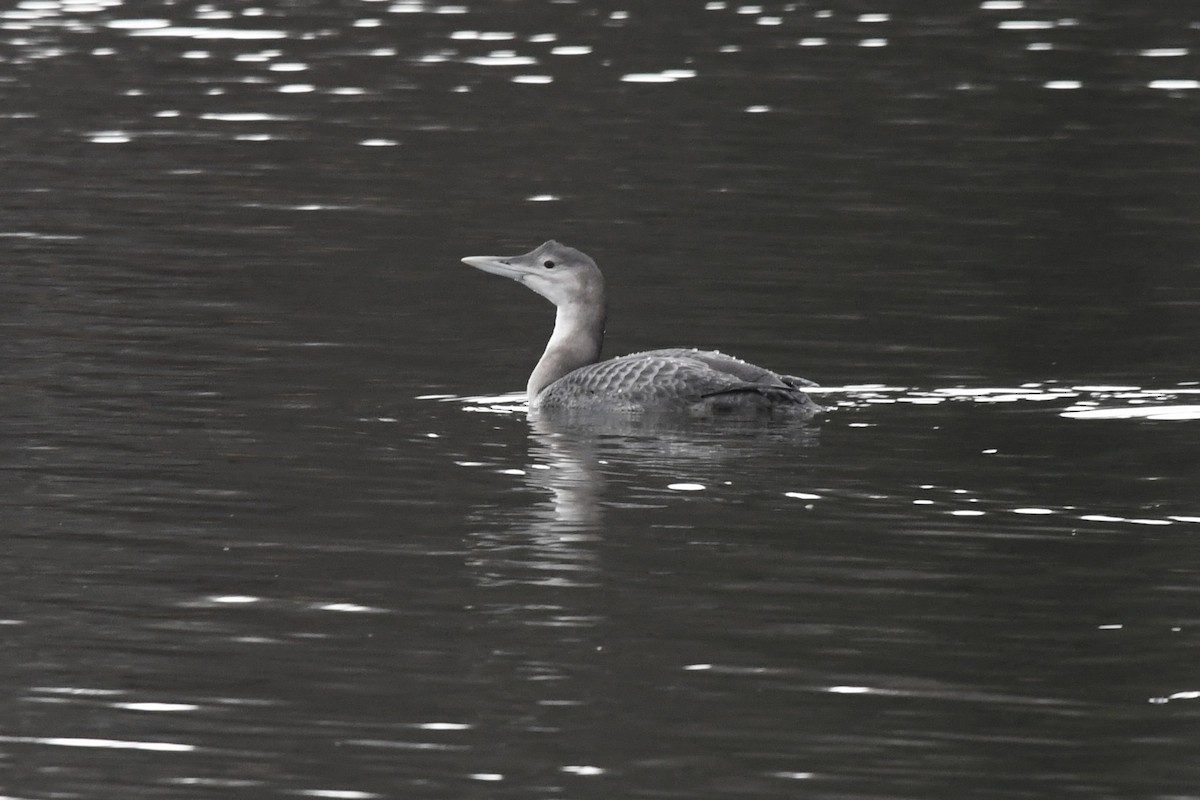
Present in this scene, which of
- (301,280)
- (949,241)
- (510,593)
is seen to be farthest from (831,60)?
(510,593)

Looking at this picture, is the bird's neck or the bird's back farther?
the bird's neck

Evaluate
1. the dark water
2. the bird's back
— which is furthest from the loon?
the dark water

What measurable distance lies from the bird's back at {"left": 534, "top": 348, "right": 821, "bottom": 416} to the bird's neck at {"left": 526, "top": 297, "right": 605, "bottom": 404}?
2.81ft

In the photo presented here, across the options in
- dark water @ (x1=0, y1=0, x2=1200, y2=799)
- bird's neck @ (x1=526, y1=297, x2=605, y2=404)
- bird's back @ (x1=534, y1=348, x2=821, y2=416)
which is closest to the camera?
dark water @ (x1=0, y1=0, x2=1200, y2=799)

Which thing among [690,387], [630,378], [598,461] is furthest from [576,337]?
[598,461]

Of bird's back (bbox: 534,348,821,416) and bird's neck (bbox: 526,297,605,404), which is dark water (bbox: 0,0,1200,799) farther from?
bird's neck (bbox: 526,297,605,404)

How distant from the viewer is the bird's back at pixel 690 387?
44.0 ft

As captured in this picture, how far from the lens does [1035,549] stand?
10750 millimetres

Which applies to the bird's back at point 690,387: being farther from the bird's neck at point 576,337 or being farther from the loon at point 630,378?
the bird's neck at point 576,337

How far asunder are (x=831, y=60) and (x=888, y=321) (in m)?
15.2

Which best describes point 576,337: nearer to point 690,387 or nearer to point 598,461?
point 690,387

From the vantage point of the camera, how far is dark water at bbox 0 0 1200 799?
27.3 ft

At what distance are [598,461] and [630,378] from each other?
1.15 m

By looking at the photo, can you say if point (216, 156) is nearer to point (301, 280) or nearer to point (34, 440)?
point (301, 280)
